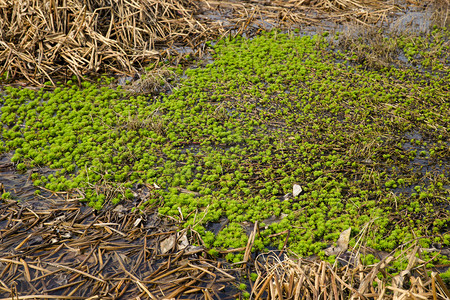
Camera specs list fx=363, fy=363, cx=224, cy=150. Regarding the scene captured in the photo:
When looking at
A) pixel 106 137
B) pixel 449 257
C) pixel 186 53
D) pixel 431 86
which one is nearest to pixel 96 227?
pixel 106 137

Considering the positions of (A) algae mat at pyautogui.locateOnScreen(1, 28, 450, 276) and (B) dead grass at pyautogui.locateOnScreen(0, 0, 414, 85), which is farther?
(B) dead grass at pyautogui.locateOnScreen(0, 0, 414, 85)

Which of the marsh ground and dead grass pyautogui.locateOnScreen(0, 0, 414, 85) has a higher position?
dead grass pyautogui.locateOnScreen(0, 0, 414, 85)

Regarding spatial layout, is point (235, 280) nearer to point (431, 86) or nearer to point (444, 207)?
point (444, 207)

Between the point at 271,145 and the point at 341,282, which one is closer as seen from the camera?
the point at 341,282

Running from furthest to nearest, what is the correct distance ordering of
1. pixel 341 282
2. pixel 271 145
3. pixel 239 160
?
→ pixel 271 145, pixel 239 160, pixel 341 282

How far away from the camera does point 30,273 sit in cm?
386

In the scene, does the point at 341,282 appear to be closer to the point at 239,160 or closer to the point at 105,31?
the point at 239,160

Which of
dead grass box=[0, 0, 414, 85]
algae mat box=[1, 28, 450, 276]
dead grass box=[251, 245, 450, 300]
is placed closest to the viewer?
dead grass box=[251, 245, 450, 300]

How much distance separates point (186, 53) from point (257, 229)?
5131 millimetres

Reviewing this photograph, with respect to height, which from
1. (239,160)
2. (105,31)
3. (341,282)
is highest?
(105,31)

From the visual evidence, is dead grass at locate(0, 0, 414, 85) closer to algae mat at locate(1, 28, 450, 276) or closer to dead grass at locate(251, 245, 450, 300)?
algae mat at locate(1, 28, 450, 276)

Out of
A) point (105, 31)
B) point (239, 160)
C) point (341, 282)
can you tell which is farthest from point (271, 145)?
point (105, 31)

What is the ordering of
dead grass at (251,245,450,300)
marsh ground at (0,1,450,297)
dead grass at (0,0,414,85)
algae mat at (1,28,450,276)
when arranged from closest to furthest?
1. dead grass at (251,245,450,300)
2. marsh ground at (0,1,450,297)
3. algae mat at (1,28,450,276)
4. dead grass at (0,0,414,85)

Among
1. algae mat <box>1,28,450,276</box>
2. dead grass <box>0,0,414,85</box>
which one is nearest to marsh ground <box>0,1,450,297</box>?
algae mat <box>1,28,450,276</box>
